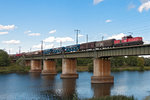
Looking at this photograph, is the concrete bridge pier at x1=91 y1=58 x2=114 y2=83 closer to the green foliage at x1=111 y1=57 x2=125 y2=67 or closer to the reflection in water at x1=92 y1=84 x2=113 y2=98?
the reflection in water at x1=92 y1=84 x2=113 y2=98

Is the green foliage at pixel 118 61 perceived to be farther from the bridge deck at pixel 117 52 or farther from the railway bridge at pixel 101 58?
the bridge deck at pixel 117 52

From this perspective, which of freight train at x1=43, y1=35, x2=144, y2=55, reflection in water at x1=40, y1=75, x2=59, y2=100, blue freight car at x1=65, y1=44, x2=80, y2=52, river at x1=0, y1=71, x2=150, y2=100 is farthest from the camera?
blue freight car at x1=65, y1=44, x2=80, y2=52

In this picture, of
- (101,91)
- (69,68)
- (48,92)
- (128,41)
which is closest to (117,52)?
(128,41)

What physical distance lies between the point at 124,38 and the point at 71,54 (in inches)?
986

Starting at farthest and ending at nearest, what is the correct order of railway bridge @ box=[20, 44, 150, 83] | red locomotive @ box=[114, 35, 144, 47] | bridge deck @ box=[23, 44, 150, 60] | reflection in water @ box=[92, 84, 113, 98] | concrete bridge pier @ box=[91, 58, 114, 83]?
concrete bridge pier @ box=[91, 58, 114, 83] < red locomotive @ box=[114, 35, 144, 47] < railway bridge @ box=[20, 44, 150, 83] < bridge deck @ box=[23, 44, 150, 60] < reflection in water @ box=[92, 84, 113, 98]

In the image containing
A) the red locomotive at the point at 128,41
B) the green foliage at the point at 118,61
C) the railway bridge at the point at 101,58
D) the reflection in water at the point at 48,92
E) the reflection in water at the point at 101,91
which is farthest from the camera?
the green foliage at the point at 118,61

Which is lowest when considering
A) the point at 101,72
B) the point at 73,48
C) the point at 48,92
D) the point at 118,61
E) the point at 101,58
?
the point at 48,92

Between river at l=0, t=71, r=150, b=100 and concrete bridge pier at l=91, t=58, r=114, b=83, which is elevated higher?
concrete bridge pier at l=91, t=58, r=114, b=83

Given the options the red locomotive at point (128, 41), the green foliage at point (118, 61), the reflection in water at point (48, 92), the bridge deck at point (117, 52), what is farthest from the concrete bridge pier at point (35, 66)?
the red locomotive at point (128, 41)

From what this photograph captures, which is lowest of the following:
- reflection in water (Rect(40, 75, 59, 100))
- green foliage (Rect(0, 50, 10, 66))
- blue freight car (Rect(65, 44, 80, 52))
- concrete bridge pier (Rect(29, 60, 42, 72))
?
reflection in water (Rect(40, 75, 59, 100))

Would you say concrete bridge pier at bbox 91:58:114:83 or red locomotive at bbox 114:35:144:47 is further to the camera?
concrete bridge pier at bbox 91:58:114:83

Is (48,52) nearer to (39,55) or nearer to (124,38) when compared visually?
(39,55)

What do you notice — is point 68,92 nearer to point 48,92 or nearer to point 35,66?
point 48,92

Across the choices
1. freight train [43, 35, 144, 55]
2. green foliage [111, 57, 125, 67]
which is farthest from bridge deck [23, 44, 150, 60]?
green foliage [111, 57, 125, 67]
